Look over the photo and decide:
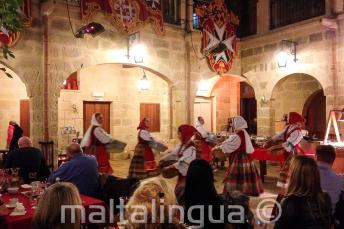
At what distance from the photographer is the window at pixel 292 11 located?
31.9 ft

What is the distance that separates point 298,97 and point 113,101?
6.23m

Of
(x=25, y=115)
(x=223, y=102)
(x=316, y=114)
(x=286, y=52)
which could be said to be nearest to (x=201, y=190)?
(x=286, y=52)

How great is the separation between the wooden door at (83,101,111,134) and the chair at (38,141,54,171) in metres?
4.18

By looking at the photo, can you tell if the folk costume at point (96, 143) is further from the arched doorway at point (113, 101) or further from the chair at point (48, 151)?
the arched doorway at point (113, 101)

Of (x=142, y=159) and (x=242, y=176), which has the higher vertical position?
(x=142, y=159)

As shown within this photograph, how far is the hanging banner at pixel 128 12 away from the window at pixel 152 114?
13.8 ft

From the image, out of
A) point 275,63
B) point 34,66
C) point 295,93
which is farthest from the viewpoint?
point 295,93

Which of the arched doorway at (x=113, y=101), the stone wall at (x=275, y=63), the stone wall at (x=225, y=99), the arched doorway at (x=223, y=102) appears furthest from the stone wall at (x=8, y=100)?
the stone wall at (x=275, y=63)

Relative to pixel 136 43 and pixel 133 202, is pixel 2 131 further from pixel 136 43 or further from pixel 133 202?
pixel 133 202

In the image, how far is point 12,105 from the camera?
1065 centimetres

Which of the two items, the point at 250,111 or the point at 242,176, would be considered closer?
the point at 242,176

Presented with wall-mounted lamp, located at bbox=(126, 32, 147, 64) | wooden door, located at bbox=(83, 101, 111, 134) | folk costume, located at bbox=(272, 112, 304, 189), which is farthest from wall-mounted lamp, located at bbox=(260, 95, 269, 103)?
wooden door, located at bbox=(83, 101, 111, 134)

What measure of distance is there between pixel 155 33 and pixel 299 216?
305 inches

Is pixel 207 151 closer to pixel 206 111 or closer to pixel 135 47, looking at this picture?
pixel 135 47
